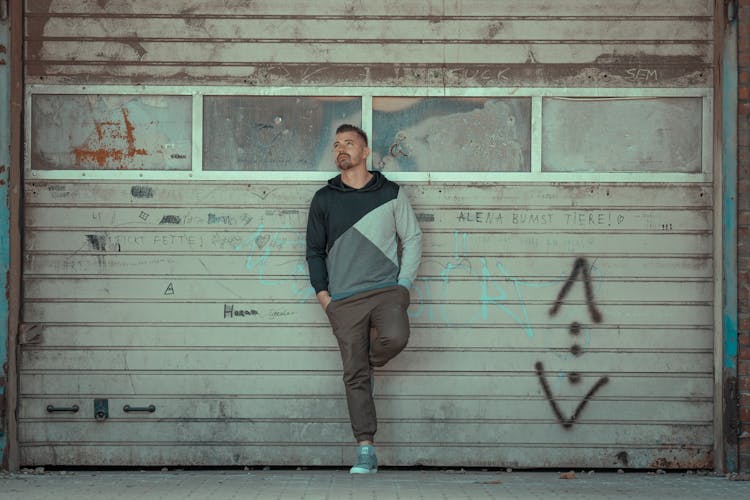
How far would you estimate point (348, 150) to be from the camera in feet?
22.1

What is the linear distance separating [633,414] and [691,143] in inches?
70.4

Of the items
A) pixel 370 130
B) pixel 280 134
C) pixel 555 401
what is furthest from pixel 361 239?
pixel 555 401

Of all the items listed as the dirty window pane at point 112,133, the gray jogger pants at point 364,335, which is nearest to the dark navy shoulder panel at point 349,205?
the gray jogger pants at point 364,335

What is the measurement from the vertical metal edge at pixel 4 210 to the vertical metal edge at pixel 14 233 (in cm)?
2

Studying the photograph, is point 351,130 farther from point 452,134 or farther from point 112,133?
point 112,133

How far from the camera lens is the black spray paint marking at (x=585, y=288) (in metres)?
7.04

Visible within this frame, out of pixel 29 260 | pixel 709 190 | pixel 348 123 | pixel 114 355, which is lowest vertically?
pixel 114 355

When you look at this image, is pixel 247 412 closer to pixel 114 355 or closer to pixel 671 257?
pixel 114 355

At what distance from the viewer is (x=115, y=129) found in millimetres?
7098

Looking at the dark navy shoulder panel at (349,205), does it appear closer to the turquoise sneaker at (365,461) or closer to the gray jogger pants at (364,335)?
the gray jogger pants at (364,335)

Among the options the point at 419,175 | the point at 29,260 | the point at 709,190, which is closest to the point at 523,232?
the point at 419,175

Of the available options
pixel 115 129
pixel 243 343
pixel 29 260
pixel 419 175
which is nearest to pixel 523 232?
pixel 419 175

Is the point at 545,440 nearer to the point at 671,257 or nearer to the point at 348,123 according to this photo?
the point at 671,257

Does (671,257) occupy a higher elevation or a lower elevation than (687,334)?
higher
